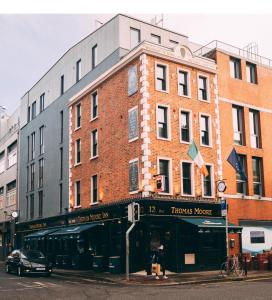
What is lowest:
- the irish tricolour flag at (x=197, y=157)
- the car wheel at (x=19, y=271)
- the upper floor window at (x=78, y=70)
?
the car wheel at (x=19, y=271)

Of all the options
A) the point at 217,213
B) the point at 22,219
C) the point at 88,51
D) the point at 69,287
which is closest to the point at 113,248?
the point at 217,213

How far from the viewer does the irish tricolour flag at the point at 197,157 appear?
2781cm

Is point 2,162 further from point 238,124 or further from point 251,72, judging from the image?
point 251,72

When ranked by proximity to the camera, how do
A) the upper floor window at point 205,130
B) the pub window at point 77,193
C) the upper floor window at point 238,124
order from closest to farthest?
the upper floor window at point 205,130 < the upper floor window at point 238,124 < the pub window at point 77,193

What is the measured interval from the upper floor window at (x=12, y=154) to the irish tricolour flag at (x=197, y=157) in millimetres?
31164

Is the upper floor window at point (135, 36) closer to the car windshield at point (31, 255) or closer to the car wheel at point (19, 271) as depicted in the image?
the car windshield at point (31, 255)

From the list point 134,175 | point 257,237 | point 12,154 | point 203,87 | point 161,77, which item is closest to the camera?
point 134,175

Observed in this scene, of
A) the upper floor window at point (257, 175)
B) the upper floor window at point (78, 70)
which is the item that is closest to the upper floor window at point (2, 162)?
the upper floor window at point (78, 70)

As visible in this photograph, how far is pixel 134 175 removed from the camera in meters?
27.8

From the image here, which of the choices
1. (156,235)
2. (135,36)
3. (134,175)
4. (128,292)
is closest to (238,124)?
(134,175)

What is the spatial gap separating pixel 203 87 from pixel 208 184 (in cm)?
651

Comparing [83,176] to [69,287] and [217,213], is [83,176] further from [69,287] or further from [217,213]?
[69,287]

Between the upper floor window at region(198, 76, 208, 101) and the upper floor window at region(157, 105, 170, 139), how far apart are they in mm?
3493

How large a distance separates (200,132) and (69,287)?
14051mm
